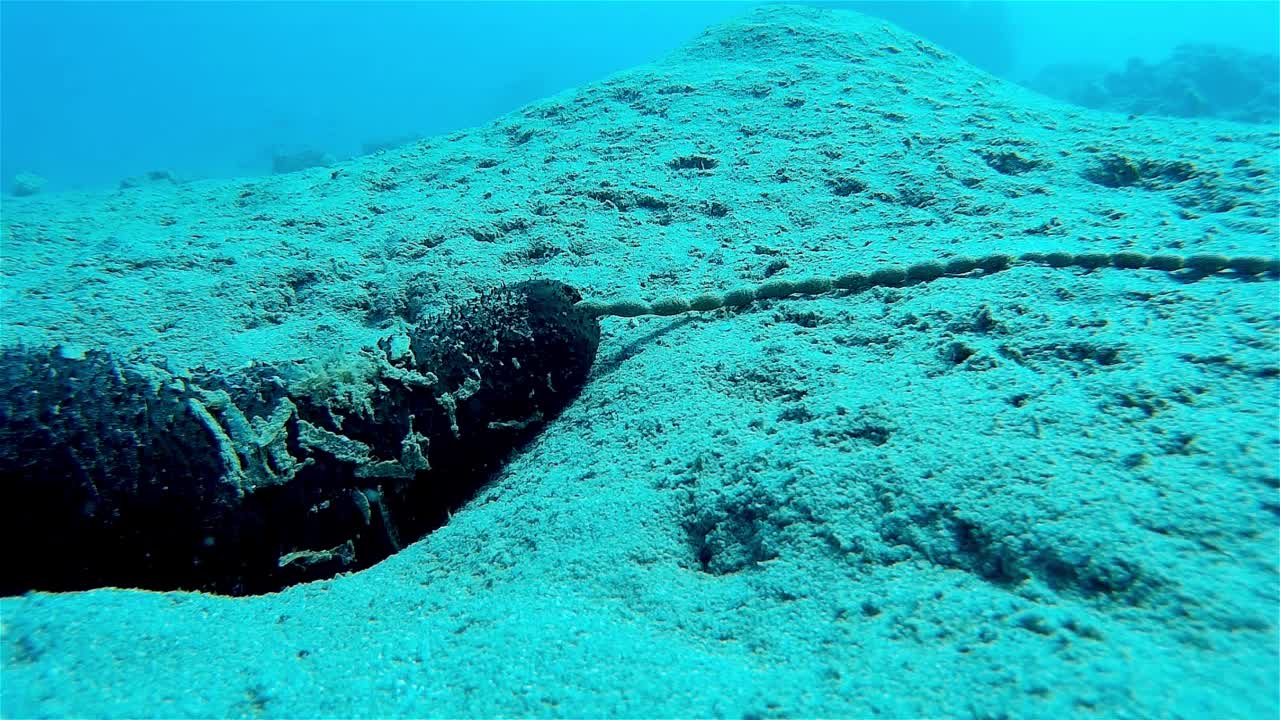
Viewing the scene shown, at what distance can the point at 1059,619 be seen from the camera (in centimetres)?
116

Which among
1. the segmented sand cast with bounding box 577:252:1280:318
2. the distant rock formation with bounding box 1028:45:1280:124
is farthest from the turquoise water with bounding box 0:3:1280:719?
the distant rock formation with bounding box 1028:45:1280:124

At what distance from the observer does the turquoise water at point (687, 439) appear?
47.8 inches

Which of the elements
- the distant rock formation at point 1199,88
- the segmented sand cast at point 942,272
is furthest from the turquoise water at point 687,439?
the distant rock formation at point 1199,88

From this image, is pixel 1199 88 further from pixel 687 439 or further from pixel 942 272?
pixel 687 439

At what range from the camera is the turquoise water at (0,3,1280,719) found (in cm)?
121

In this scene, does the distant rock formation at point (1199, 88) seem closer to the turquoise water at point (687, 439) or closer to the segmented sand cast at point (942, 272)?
the turquoise water at point (687, 439)

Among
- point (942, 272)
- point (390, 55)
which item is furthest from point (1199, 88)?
point (390, 55)

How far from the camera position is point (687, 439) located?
81.5 inches

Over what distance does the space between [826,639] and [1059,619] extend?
48 centimetres

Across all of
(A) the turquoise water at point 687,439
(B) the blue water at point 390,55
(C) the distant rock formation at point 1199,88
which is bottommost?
(A) the turquoise water at point 687,439

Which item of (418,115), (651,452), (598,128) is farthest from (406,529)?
(418,115)

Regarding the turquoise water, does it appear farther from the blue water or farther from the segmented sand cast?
the blue water

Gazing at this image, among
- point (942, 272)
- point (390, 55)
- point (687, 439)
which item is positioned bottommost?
point (687, 439)

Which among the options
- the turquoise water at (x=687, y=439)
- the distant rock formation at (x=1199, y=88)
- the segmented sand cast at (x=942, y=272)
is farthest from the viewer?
the distant rock formation at (x=1199, y=88)
